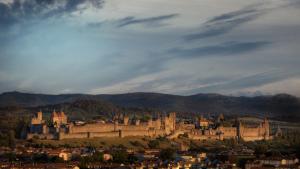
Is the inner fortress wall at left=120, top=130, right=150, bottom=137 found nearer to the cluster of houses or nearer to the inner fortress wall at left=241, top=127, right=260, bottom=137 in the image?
the inner fortress wall at left=241, top=127, right=260, bottom=137

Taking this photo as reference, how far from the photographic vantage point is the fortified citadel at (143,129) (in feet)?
231

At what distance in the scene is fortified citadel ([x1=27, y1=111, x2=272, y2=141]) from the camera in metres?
70.4

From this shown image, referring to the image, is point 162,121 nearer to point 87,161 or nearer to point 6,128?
point 6,128

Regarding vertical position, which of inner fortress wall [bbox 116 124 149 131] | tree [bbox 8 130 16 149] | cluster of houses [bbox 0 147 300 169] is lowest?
cluster of houses [bbox 0 147 300 169]

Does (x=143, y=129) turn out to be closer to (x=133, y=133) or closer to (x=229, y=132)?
(x=133, y=133)

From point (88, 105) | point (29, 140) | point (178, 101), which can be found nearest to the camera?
point (29, 140)

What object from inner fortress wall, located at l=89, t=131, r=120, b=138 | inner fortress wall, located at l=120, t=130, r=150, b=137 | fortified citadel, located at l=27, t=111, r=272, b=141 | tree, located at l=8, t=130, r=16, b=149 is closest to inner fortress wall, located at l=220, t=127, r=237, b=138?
fortified citadel, located at l=27, t=111, r=272, b=141

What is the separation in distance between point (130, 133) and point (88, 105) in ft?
172

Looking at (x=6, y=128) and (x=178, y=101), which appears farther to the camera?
(x=178, y=101)

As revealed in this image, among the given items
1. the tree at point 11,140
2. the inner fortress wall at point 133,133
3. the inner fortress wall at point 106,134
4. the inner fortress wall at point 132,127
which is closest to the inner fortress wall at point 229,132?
the inner fortress wall at point 132,127

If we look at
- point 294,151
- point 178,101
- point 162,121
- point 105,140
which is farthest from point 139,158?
point 178,101

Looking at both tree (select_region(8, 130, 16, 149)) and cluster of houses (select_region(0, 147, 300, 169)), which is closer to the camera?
cluster of houses (select_region(0, 147, 300, 169))

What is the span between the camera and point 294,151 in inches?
2324

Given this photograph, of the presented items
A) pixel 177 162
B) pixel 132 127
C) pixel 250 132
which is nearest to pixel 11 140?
pixel 132 127
